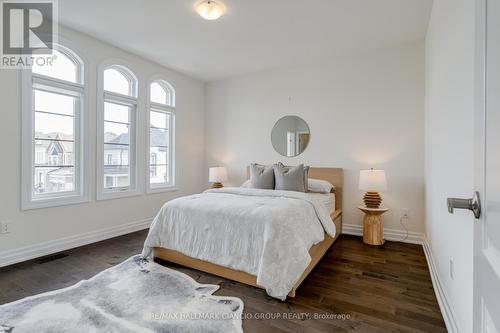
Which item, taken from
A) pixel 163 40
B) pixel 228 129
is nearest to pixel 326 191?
pixel 228 129

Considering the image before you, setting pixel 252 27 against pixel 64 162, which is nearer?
pixel 252 27

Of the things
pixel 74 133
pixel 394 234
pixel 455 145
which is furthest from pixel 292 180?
pixel 74 133

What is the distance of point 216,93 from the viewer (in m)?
5.18

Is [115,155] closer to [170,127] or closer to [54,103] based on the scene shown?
[54,103]

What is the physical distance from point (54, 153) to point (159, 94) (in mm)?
1942

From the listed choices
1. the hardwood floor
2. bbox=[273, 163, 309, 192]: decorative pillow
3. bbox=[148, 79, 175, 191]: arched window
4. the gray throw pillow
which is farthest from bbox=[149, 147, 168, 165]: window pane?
bbox=[273, 163, 309, 192]: decorative pillow

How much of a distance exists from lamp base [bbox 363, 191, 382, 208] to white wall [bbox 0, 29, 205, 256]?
10.4 ft

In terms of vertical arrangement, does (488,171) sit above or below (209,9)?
below

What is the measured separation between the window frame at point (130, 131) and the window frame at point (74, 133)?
16cm

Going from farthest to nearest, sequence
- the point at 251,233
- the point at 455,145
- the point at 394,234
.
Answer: the point at 394,234, the point at 251,233, the point at 455,145

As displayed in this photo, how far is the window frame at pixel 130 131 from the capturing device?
3475 millimetres

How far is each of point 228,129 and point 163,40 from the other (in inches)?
78.7

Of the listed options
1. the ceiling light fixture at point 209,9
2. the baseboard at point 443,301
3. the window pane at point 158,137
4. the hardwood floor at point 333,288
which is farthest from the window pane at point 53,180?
the baseboard at point 443,301

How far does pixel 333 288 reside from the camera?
2211 millimetres
